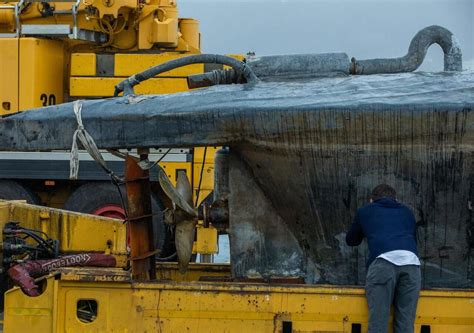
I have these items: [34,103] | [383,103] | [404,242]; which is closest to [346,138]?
[383,103]

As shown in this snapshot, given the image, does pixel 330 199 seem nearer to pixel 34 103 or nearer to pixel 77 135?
pixel 77 135

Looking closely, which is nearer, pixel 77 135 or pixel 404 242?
pixel 404 242

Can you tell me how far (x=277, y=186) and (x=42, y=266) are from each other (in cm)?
194

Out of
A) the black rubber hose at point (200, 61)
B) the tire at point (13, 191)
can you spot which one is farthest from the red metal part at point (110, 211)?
the black rubber hose at point (200, 61)

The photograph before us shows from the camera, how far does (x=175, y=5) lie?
14492 millimetres

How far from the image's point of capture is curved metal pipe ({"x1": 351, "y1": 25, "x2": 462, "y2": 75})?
8961 mm

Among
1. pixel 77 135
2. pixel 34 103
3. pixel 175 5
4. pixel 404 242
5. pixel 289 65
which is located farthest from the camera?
pixel 175 5

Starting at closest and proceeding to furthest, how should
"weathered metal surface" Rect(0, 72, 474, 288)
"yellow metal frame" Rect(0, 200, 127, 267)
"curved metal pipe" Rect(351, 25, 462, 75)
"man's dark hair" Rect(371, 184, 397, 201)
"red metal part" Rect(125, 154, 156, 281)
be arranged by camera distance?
"man's dark hair" Rect(371, 184, 397, 201), "weathered metal surface" Rect(0, 72, 474, 288), "red metal part" Rect(125, 154, 156, 281), "curved metal pipe" Rect(351, 25, 462, 75), "yellow metal frame" Rect(0, 200, 127, 267)

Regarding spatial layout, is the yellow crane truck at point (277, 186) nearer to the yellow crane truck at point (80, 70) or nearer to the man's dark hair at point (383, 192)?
the man's dark hair at point (383, 192)

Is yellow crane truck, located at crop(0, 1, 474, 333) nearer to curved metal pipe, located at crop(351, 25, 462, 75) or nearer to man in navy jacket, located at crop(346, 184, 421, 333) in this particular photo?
curved metal pipe, located at crop(351, 25, 462, 75)

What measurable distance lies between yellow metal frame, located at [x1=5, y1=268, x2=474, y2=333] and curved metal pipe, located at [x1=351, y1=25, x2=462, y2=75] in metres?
2.15

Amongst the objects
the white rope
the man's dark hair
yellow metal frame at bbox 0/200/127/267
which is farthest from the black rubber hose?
yellow metal frame at bbox 0/200/127/267

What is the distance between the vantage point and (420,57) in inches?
355

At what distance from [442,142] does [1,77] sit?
7.08m
